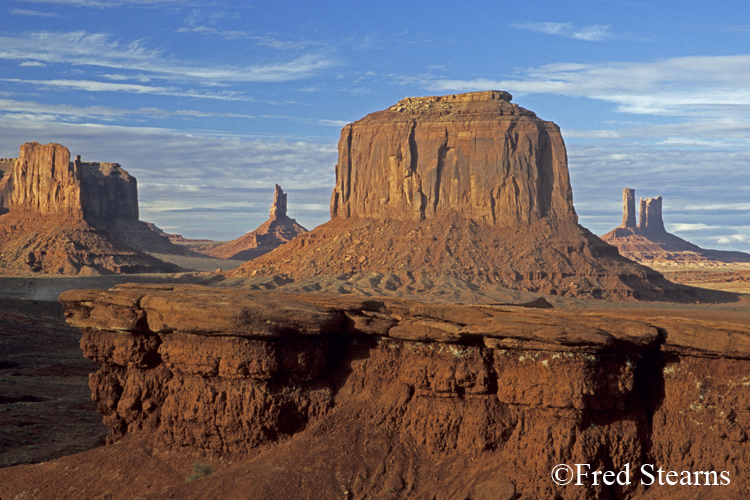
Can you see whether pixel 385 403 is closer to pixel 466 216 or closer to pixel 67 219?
pixel 466 216

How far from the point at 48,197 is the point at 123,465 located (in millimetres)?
116301

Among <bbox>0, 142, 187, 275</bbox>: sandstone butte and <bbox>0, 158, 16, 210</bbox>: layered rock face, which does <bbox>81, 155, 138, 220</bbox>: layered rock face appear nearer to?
<bbox>0, 142, 187, 275</bbox>: sandstone butte

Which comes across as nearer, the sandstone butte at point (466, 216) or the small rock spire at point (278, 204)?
the sandstone butte at point (466, 216)

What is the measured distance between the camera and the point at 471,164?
247ft

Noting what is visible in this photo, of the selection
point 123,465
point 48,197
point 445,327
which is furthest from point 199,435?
point 48,197

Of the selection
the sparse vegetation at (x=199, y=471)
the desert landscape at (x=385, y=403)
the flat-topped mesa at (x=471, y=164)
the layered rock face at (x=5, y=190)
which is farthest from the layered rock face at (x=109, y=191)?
the sparse vegetation at (x=199, y=471)

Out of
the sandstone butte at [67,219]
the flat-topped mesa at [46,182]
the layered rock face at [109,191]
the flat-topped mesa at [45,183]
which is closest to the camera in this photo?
the sandstone butte at [67,219]

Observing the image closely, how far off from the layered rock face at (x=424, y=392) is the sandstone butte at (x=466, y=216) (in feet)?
174

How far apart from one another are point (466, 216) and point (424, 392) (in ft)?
209

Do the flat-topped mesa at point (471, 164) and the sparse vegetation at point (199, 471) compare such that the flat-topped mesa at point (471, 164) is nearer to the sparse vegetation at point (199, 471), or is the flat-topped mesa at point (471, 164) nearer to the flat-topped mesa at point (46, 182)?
the flat-topped mesa at point (46, 182)

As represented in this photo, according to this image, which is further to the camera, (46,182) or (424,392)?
(46,182)

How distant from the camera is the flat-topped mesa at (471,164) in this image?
74.4 meters

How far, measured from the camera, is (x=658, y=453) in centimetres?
1079

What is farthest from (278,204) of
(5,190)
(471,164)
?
(471,164)
